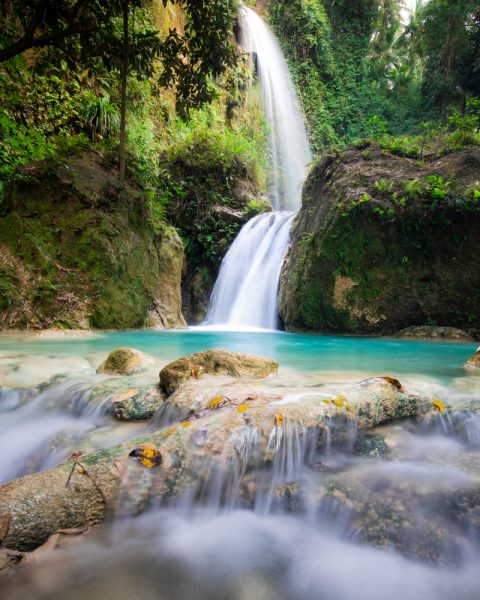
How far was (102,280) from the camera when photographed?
7211 mm

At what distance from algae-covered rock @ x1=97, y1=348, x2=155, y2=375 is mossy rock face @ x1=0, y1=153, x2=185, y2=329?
12.2 ft

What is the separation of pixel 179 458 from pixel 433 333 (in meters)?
6.80

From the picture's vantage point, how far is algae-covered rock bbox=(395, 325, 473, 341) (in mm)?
7082

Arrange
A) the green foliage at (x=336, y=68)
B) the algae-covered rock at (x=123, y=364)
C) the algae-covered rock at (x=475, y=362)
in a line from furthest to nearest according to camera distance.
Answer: the green foliage at (x=336, y=68)
the algae-covered rock at (x=475, y=362)
the algae-covered rock at (x=123, y=364)

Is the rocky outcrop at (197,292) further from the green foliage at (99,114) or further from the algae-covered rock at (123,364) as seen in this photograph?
the algae-covered rock at (123,364)

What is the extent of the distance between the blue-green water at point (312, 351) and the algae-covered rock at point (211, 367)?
2.90ft

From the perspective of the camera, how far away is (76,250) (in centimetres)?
716

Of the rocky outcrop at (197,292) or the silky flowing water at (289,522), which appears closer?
the silky flowing water at (289,522)

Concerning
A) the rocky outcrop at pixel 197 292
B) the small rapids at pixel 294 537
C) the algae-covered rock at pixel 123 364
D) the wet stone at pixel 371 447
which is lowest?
the small rapids at pixel 294 537

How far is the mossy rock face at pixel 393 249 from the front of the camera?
7062mm

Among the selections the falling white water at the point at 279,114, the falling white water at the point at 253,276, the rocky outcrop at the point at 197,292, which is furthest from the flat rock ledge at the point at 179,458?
the falling white water at the point at 279,114

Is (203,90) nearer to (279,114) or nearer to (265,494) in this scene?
(265,494)

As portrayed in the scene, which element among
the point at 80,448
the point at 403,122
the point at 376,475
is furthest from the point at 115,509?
the point at 403,122

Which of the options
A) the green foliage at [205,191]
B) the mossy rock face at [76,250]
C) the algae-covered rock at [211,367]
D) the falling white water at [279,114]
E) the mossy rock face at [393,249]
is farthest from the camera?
the falling white water at [279,114]
